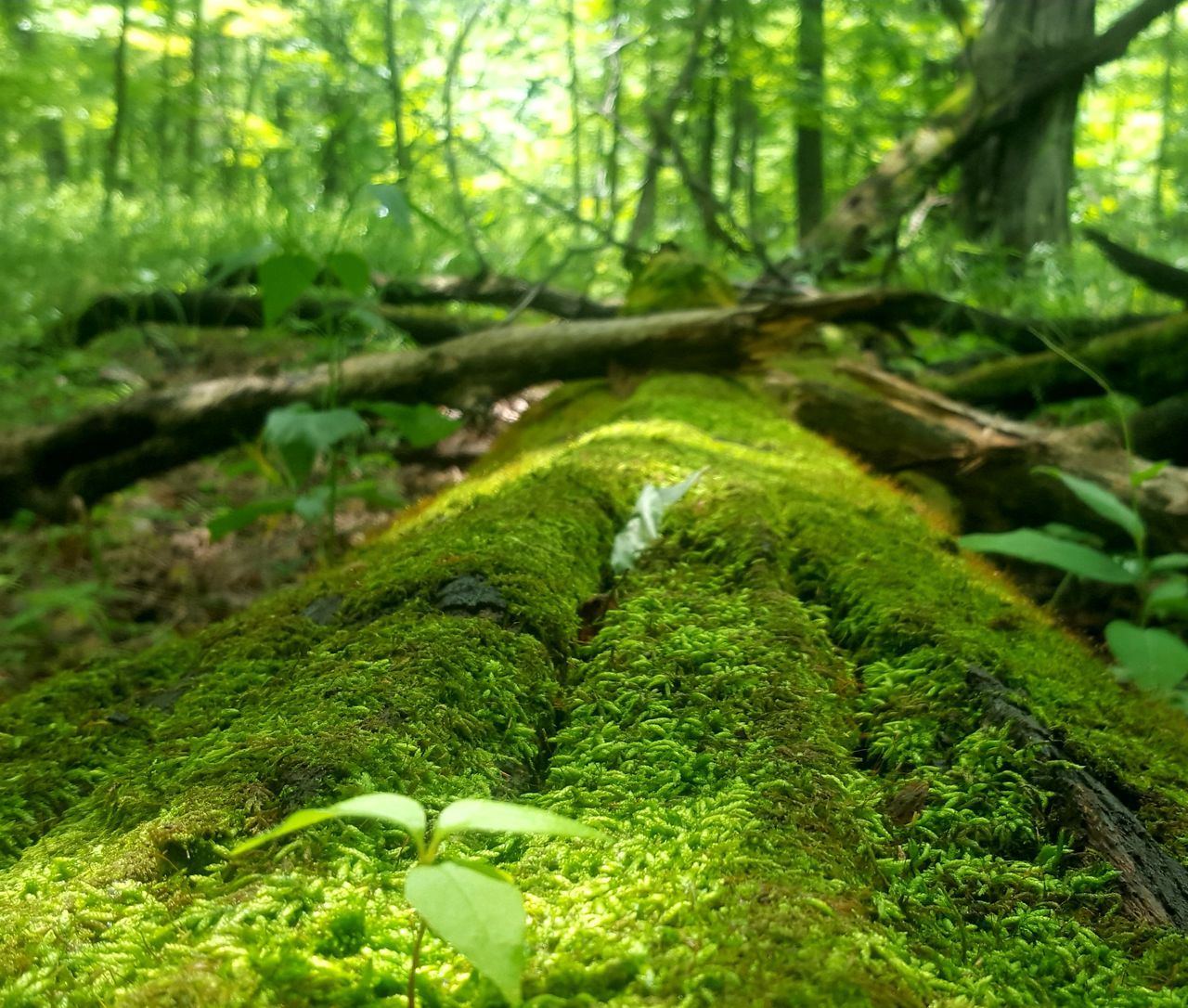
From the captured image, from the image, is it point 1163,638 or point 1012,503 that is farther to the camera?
point 1012,503

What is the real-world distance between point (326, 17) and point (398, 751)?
886 cm

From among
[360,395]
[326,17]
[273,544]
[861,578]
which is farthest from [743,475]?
[326,17]

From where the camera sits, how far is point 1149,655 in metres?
2.00

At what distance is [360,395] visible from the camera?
13.1 feet

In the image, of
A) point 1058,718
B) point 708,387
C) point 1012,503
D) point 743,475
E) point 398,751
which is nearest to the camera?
point 398,751

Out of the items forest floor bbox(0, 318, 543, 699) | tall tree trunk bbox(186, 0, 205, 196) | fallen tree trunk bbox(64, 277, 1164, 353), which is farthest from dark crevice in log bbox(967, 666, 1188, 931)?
tall tree trunk bbox(186, 0, 205, 196)

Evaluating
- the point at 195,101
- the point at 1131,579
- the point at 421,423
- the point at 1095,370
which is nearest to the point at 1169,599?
the point at 1131,579

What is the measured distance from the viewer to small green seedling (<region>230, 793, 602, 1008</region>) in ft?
2.02

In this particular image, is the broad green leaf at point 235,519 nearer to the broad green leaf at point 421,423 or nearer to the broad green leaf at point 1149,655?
the broad green leaf at point 421,423

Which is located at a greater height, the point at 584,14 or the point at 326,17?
the point at 584,14

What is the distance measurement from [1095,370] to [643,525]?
3314 millimetres

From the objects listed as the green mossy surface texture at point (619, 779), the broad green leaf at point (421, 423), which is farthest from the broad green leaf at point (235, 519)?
the green mossy surface texture at point (619, 779)

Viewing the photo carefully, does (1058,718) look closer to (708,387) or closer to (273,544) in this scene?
(708,387)

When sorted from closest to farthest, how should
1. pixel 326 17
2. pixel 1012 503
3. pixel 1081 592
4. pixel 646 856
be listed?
pixel 646 856 < pixel 1081 592 < pixel 1012 503 < pixel 326 17
